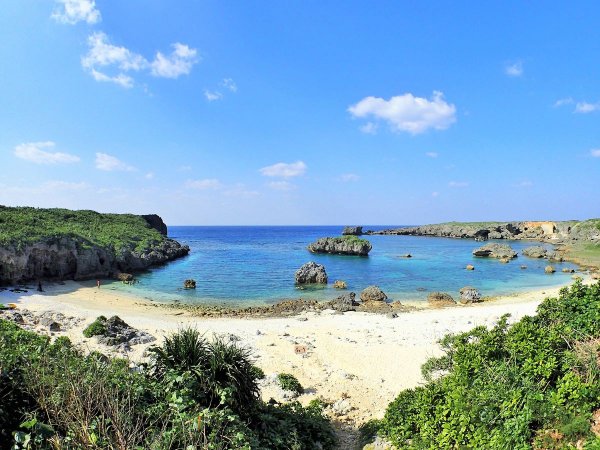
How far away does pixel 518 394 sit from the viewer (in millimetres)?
8117

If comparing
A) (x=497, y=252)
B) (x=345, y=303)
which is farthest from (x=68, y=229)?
(x=497, y=252)

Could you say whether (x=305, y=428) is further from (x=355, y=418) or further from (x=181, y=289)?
(x=181, y=289)

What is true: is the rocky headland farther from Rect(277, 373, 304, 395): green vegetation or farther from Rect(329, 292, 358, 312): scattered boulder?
Rect(277, 373, 304, 395): green vegetation

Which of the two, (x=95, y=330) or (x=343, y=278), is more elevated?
(x=95, y=330)

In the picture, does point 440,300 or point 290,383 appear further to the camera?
point 440,300

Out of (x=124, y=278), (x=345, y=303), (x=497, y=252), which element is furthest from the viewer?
(x=497, y=252)

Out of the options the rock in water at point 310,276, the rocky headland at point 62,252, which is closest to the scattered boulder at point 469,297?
the rock in water at point 310,276

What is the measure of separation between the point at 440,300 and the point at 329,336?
59.6 feet

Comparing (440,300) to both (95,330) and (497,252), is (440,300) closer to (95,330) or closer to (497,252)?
(95,330)

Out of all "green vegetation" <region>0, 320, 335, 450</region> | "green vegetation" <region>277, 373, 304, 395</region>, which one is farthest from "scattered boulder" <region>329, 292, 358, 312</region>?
"green vegetation" <region>0, 320, 335, 450</region>

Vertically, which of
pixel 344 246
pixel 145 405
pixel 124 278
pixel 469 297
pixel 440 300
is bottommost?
pixel 440 300

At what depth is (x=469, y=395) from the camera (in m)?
8.78

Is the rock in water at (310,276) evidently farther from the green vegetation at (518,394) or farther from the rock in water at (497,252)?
the rock in water at (497,252)

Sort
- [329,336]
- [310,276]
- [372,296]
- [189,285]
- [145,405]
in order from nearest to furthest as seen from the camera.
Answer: [145,405], [329,336], [372,296], [189,285], [310,276]
